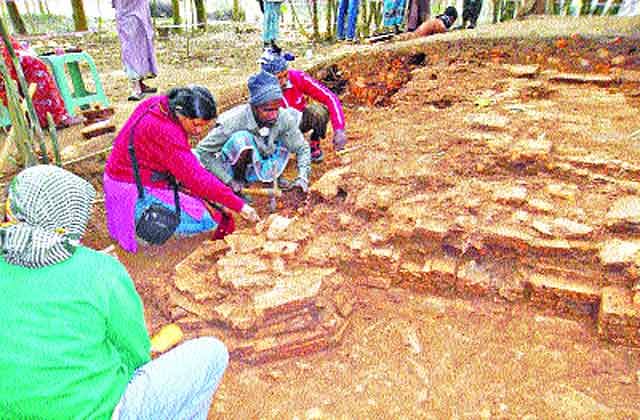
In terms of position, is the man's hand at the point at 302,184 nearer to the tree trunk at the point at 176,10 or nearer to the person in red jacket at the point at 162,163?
the person in red jacket at the point at 162,163

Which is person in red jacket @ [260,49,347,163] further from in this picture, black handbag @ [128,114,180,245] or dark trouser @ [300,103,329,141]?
black handbag @ [128,114,180,245]

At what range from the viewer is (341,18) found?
8.88m

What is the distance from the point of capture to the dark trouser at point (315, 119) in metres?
4.32

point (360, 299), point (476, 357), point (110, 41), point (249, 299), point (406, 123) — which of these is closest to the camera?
point (476, 357)

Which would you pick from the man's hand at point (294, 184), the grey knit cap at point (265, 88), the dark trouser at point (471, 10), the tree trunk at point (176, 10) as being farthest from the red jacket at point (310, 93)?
the tree trunk at point (176, 10)

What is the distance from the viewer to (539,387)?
6.96 ft

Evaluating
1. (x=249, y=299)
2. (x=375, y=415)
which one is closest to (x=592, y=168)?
(x=375, y=415)

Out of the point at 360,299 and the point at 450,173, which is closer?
the point at 360,299

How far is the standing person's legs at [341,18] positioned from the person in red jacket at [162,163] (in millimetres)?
6673

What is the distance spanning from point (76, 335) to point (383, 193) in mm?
2117

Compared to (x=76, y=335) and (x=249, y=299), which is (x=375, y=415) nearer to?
(x=249, y=299)

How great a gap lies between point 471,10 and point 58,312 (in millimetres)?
8798

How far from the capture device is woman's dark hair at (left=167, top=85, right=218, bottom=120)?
266cm

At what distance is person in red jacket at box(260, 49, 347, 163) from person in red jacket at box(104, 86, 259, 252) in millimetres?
1048
